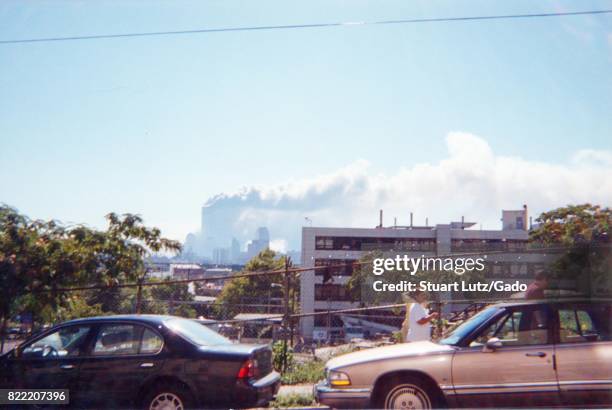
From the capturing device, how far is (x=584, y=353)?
6.09 metres

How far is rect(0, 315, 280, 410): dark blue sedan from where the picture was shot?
6.40 metres

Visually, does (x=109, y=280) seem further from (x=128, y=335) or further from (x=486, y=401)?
(x=486, y=401)

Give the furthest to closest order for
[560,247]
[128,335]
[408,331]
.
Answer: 1. [560,247]
2. [408,331]
3. [128,335]

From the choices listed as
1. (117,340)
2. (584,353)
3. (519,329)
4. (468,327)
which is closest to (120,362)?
(117,340)

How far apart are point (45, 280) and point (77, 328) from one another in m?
3.47

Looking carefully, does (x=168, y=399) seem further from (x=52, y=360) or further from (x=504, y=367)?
(x=504, y=367)

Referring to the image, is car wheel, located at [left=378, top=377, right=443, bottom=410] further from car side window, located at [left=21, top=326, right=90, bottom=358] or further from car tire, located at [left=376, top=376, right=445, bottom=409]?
car side window, located at [left=21, top=326, right=90, bottom=358]

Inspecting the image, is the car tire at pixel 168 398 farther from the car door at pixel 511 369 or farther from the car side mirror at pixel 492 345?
the car side mirror at pixel 492 345

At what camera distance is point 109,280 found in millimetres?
10820

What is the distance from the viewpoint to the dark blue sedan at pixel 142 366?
6398mm

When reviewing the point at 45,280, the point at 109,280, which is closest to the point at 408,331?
the point at 109,280

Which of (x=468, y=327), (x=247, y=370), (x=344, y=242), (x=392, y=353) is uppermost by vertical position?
(x=344, y=242)

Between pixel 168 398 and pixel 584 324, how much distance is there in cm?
499

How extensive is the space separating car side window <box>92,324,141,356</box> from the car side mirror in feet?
13.9
